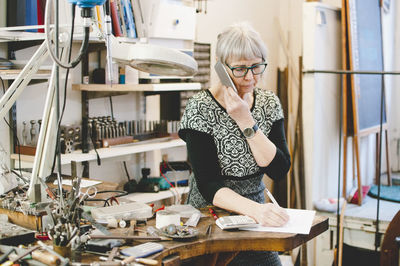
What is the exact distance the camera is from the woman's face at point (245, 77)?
191cm

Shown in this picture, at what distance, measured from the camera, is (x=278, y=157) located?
196 centimetres

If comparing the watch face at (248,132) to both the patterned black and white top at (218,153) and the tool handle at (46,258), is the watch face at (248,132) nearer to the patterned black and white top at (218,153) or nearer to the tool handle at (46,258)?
the patterned black and white top at (218,153)

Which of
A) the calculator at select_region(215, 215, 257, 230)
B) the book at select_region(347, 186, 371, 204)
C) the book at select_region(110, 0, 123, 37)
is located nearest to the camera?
the calculator at select_region(215, 215, 257, 230)

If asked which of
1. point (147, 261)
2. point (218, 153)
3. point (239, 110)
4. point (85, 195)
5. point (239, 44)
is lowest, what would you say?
point (147, 261)

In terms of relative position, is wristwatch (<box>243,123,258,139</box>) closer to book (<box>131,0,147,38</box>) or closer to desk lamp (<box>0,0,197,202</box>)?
desk lamp (<box>0,0,197,202</box>)

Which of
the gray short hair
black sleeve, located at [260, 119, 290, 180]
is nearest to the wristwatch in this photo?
black sleeve, located at [260, 119, 290, 180]

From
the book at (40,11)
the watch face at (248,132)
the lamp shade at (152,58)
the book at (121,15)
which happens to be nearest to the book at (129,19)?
the book at (121,15)

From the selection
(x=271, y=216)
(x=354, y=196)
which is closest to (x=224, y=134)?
(x=271, y=216)

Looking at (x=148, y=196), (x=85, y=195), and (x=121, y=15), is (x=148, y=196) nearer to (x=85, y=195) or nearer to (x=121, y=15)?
(x=121, y=15)

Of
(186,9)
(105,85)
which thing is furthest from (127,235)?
(186,9)

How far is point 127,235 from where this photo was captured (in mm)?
1472

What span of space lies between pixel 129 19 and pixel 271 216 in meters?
1.69

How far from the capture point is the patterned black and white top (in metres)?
1.90

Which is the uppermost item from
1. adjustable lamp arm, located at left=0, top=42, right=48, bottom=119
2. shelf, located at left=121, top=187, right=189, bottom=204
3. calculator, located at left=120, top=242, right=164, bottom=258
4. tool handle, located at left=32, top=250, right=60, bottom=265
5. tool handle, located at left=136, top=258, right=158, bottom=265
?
adjustable lamp arm, located at left=0, top=42, right=48, bottom=119
